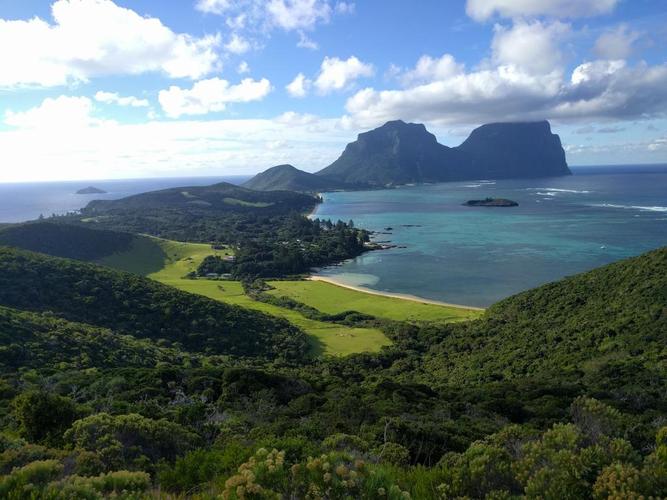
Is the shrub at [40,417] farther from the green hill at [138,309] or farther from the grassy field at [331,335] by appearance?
the grassy field at [331,335]

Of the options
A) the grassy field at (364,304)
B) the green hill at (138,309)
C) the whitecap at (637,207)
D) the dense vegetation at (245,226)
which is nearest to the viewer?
the green hill at (138,309)

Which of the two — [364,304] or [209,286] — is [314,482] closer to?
[364,304]

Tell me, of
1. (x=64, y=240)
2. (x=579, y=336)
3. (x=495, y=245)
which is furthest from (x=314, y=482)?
(x=495, y=245)

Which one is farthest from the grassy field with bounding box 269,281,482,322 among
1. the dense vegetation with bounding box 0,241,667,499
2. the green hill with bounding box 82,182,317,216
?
the green hill with bounding box 82,182,317,216

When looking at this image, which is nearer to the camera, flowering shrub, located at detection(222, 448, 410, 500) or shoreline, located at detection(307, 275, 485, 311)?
flowering shrub, located at detection(222, 448, 410, 500)

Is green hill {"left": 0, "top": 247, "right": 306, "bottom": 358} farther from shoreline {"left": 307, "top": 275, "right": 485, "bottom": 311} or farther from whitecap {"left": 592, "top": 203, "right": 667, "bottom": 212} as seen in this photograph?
whitecap {"left": 592, "top": 203, "right": 667, "bottom": 212}

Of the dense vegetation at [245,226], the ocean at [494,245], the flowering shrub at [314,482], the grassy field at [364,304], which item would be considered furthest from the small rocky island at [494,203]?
the flowering shrub at [314,482]

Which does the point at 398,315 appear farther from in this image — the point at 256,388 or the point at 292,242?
the point at 292,242
